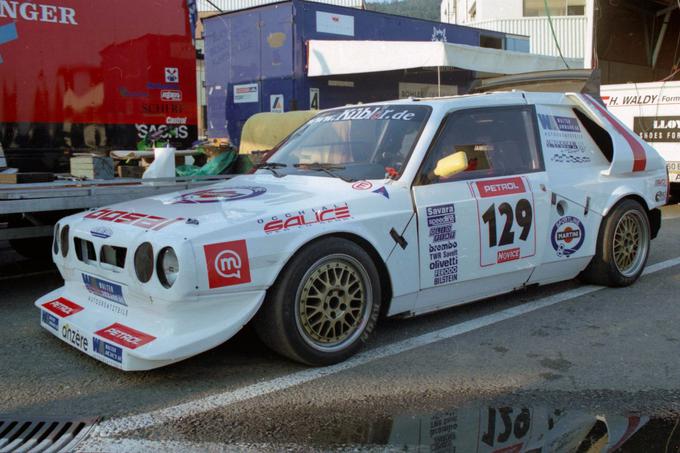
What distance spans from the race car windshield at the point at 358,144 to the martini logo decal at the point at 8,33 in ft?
7.90

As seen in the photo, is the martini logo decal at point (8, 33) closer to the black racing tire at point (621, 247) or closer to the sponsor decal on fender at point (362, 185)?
the sponsor decal on fender at point (362, 185)

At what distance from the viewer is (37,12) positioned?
5.49 metres

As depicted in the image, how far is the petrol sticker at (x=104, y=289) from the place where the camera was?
365cm

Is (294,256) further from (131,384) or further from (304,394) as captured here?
(131,384)

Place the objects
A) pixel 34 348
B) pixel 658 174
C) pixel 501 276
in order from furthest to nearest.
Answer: pixel 658 174
pixel 501 276
pixel 34 348

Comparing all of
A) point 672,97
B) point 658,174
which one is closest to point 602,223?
point 658,174

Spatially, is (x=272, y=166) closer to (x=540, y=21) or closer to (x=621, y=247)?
(x=621, y=247)

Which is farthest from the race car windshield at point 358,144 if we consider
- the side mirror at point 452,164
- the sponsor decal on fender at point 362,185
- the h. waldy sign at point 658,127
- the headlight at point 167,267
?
the h. waldy sign at point 658,127

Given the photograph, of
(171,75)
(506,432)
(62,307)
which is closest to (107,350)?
(62,307)

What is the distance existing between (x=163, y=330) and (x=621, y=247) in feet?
12.9

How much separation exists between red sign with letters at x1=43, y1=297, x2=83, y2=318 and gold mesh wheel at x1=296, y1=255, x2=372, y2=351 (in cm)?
138

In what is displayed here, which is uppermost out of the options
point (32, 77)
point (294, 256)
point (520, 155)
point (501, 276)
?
point (32, 77)

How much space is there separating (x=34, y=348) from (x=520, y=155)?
140 inches

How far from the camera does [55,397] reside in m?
3.40
